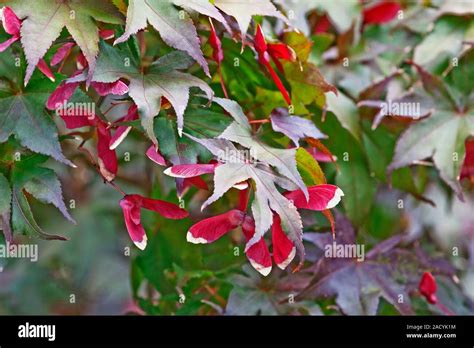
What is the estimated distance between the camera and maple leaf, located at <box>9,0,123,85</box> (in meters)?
0.78

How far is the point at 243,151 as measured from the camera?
84cm

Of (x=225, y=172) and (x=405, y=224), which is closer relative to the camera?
(x=225, y=172)

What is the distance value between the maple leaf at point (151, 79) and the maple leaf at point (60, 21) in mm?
25

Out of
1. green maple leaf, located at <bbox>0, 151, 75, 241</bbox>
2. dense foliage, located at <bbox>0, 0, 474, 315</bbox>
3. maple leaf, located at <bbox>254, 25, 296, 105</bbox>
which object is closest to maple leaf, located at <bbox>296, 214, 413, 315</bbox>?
dense foliage, located at <bbox>0, 0, 474, 315</bbox>

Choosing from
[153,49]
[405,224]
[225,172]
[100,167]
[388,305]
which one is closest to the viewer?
[225,172]

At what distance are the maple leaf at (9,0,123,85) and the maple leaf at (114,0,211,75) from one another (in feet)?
0.12

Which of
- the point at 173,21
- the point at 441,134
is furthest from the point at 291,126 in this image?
the point at 441,134

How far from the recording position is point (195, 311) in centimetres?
107

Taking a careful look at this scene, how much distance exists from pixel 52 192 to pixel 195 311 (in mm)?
326

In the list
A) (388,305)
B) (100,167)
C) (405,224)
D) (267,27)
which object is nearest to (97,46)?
(100,167)

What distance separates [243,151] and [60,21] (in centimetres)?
24

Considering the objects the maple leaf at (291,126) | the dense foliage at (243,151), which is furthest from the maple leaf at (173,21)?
the maple leaf at (291,126)

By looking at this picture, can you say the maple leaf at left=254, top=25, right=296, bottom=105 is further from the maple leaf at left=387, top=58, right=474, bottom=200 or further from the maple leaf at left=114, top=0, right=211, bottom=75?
the maple leaf at left=387, top=58, right=474, bottom=200
